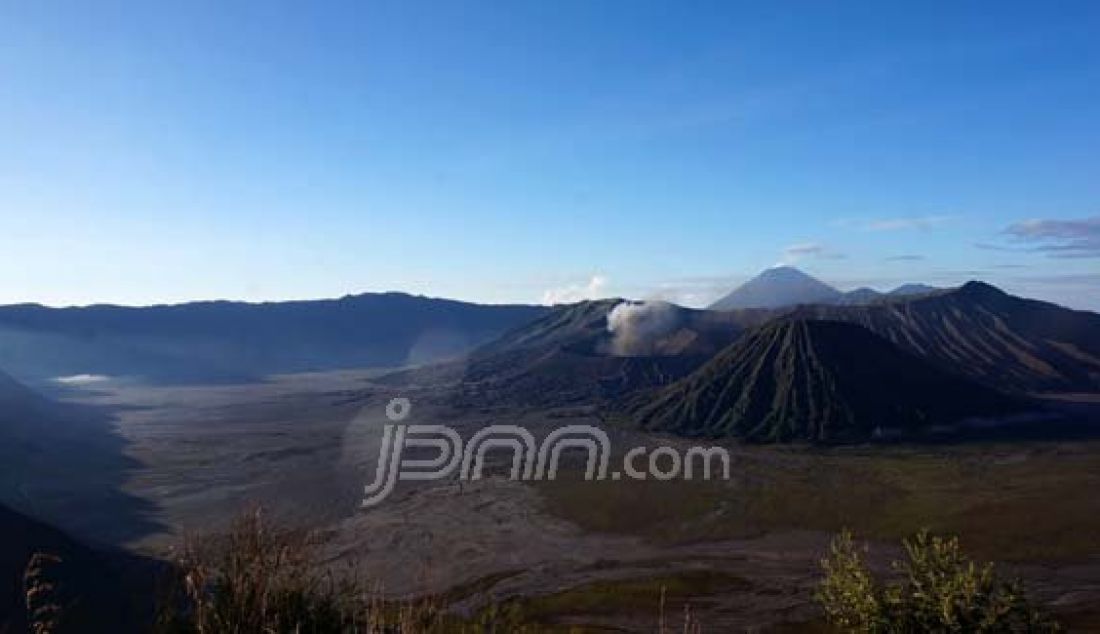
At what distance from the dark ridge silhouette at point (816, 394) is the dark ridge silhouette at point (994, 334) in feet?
75.5

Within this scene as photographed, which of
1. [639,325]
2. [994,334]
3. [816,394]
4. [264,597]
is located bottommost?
[816,394]

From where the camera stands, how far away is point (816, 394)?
95.1 m

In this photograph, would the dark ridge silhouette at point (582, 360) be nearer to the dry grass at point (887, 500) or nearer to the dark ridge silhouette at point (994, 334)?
the dark ridge silhouette at point (994, 334)

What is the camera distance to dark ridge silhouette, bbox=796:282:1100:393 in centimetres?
12712

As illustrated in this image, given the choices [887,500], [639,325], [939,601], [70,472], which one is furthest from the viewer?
[639,325]

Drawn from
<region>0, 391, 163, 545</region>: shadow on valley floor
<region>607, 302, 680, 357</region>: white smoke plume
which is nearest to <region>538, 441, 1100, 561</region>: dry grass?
<region>0, 391, 163, 545</region>: shadow on valley floor

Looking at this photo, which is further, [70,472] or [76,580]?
[70,472]

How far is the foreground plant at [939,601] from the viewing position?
14.0 metres

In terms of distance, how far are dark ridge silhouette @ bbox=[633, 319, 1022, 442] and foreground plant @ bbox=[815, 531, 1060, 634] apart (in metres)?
74.6

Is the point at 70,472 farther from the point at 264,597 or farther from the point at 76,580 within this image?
the point at 264,597

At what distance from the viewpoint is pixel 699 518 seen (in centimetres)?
5756

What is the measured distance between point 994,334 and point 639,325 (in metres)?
55.1

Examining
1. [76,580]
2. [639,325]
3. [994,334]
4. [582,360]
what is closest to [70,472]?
[76,580]

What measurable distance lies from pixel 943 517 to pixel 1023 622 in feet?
147
